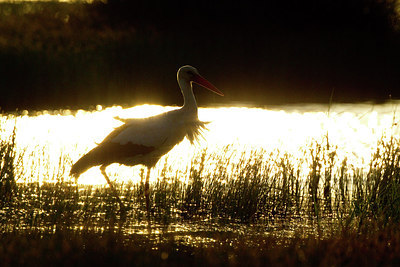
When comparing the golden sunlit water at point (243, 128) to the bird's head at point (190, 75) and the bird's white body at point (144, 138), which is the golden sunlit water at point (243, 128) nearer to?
the bird's white body at point (144, 138)

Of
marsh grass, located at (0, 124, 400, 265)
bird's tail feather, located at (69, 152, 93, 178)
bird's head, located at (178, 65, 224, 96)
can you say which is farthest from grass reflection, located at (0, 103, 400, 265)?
bird's head, located at (178, 65, 224, 96)

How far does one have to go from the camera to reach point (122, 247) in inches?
256

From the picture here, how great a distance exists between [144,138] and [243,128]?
7584mm

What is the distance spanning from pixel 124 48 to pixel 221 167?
1556cm

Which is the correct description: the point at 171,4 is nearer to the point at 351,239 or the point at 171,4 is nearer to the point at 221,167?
the point at 221,167

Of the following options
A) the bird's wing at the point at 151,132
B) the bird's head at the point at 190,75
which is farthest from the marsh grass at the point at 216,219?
the bird's head at the point at 190,75

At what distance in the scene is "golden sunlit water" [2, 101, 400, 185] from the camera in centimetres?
1264

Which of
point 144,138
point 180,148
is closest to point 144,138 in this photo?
point 144,138

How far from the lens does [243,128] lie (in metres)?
16.8

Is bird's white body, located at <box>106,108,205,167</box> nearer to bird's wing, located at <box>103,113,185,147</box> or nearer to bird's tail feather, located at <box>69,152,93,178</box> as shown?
bird's wing, located at <box>103,113,185,147</box>

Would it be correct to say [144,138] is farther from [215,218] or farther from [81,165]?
[215,218]

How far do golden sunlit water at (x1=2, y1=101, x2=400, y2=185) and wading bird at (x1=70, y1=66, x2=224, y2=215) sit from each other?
4.02 ft

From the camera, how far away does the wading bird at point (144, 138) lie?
942 cm

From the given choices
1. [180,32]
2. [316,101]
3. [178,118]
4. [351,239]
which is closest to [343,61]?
[316,101]
